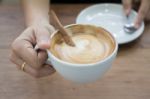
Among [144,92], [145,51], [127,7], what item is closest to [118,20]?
[127,7]

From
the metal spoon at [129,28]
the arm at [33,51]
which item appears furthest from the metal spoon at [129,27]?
the arm at [33,51]

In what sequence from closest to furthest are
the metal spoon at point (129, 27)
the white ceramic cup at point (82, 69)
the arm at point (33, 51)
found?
1. the white ceramic cup at point (82, 69)
2. the arm at point (33, 51)
3. the metal spoon at point (129, 27)

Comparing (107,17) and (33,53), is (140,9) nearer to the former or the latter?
(107,17)

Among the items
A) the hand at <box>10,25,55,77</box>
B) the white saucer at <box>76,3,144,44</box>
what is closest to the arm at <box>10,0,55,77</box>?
the hand at <box>10,25,55,77</box>

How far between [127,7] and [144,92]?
0.32 meters

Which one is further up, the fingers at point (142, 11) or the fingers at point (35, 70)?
the fingers at point (142, 11)

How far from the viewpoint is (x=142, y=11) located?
85cm

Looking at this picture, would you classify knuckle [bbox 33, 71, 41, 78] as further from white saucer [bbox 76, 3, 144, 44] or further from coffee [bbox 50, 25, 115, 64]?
white saucer [bbox 76, 3, 144, 44]

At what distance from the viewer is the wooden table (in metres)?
0.66

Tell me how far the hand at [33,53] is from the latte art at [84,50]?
0.05 meters

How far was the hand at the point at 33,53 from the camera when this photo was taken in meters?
0.61

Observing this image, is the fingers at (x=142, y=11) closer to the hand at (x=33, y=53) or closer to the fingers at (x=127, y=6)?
the fingers at (x=127, y=6)

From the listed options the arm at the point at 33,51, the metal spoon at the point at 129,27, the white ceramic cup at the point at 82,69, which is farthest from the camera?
the metal spoon at the point at 129,27

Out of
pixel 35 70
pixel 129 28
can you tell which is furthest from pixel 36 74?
pixel 129 28
